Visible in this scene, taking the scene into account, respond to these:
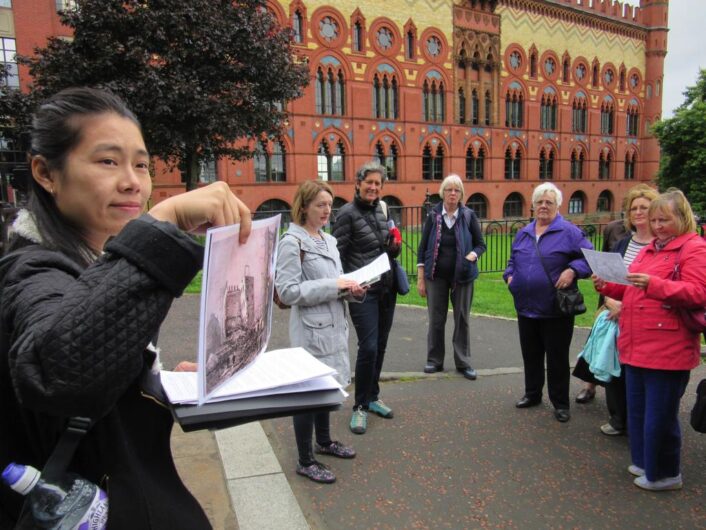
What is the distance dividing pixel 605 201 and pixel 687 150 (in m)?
13.9

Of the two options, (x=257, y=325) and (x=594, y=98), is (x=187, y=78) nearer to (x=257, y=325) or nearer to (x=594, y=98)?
(x=257, y=325)

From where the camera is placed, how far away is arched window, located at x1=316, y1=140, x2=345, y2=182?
29141 mm

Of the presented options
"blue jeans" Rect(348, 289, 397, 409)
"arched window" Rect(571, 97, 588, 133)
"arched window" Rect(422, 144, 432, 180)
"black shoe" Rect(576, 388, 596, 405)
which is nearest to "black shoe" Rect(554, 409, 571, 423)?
"black shoe" Rect(576, 388, 596, 405)

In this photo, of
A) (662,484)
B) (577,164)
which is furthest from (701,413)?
(577,164)

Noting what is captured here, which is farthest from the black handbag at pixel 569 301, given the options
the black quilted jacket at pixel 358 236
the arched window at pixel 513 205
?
the arched window at pixel 513 205

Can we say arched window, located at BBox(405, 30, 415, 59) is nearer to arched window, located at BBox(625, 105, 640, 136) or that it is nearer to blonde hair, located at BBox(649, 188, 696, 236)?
arched window, located at BBox(625, 105, 640, 136)

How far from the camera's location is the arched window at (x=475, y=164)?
113ft

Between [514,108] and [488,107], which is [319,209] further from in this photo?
[514,108]

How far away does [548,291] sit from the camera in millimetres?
4441

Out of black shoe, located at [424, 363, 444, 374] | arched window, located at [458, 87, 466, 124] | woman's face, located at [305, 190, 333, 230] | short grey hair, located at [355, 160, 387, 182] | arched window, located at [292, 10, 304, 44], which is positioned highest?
arched window, located at [292, 10, 304, 44]

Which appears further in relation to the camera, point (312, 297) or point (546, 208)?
point (546, 208)

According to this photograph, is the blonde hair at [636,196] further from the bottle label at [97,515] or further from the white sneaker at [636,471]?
the bottle label at [97,515]

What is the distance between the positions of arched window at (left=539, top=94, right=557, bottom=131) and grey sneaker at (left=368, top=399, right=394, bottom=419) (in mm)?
37616

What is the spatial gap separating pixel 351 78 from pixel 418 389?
27.1m
